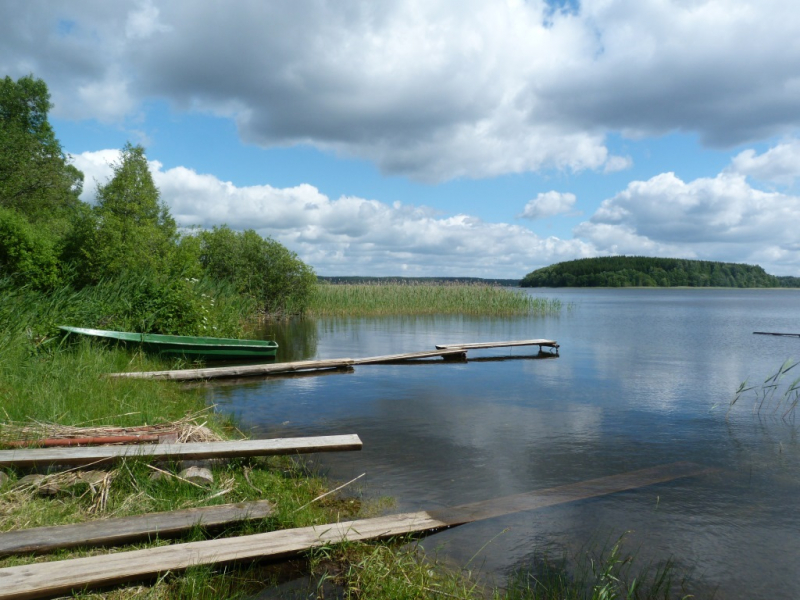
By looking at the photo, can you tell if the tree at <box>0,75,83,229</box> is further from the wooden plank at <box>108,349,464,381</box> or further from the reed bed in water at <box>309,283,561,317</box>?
the wooden plank at <box>108,349,464,381</box>

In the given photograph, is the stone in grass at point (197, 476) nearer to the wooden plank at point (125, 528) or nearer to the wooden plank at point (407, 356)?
the wooden plank at point (125, 528)

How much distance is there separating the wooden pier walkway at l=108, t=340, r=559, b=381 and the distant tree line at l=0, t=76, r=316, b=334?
9.60ft

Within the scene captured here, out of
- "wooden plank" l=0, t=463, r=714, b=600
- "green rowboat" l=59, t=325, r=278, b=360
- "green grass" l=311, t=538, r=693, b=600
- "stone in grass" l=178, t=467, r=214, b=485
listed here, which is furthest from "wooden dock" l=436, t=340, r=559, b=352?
"green grass" l=311, t=538, r=693, b=600

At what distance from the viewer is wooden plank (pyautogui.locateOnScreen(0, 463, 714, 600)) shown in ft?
11.4

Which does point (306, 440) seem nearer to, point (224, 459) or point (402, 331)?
point (224, 459)

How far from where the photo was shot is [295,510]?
4949 millimetres

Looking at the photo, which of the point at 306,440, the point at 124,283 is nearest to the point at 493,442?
the point at 306,440

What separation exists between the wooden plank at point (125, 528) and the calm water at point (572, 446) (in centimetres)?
162

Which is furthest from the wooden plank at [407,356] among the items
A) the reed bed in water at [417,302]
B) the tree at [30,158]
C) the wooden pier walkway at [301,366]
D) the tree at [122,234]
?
the tree at [30,158]

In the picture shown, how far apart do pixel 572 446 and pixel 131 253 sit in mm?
15157

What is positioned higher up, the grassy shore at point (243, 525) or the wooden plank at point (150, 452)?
the wooden plank at point (150, 452)

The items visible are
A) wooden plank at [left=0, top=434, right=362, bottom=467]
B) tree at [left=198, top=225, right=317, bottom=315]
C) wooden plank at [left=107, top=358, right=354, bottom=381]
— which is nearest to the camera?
wooden plank at [left=0, top=434, right=362, bottom=467]

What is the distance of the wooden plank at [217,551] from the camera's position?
348 cm

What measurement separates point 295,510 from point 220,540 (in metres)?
0.87
